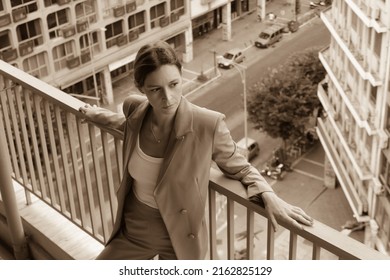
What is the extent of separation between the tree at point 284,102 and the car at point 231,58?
222 cm

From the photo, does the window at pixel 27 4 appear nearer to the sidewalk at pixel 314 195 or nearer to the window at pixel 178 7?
the window at pixel 178 7

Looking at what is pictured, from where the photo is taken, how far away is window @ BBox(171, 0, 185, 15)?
12.8 metres

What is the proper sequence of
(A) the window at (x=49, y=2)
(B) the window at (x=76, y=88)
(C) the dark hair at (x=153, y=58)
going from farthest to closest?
(B) the window at (x=76, y=88) → (A) the window at (x=49, y=2) → (C) the dark hair at (x=153, y=58)

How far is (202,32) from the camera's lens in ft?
49.0

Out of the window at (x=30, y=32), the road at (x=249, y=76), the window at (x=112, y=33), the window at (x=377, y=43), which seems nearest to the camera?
the window at (x=377, y=43)

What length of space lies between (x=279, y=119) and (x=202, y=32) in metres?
4.85

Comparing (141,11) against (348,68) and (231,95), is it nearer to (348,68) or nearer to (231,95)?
(231,95)

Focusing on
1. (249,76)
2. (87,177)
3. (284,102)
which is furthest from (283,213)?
(249,76)

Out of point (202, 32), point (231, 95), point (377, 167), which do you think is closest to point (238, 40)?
point (202, 32)

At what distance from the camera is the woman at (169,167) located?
144cm

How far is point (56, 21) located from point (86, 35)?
0.90 meters

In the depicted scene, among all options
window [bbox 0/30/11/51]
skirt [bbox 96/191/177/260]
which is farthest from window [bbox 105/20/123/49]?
skirt [bbox 96/191/177/260]

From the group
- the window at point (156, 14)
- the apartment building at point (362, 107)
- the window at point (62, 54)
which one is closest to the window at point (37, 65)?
the window at point (62, 54)

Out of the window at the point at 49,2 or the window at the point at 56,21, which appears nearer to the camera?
the window at the point at 49,2
